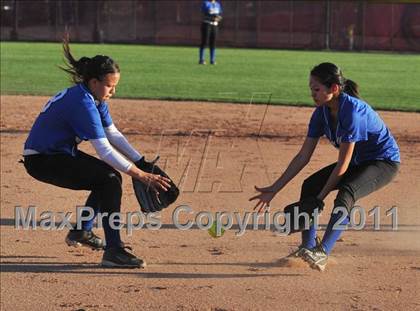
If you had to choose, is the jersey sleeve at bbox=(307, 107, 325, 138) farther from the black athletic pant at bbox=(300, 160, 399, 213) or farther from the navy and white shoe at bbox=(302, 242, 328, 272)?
the navy and white shoe at bbox=(302, 242, 328, 272)

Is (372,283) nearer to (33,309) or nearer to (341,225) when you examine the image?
(341,225)

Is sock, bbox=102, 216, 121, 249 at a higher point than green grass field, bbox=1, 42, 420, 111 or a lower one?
lower

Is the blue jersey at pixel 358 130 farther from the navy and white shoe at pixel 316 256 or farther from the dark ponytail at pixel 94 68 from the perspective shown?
the dark ponytail at pixel 94 68

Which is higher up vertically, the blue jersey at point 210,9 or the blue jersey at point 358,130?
the blue jersey at point 210,9

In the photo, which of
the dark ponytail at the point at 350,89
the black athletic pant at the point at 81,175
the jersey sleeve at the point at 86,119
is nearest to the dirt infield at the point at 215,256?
the black athletic pant at the point at 81,175

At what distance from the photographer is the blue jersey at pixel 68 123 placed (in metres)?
5.46

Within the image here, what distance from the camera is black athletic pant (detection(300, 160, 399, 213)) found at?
5.34 m

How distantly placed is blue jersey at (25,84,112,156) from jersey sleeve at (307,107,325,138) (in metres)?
1.39

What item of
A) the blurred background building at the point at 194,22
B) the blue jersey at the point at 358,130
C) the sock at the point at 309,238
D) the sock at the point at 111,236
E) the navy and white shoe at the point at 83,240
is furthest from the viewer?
the blurred background building at the point at 194,22

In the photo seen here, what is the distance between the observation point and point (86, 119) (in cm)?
546

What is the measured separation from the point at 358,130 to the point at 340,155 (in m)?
0.19

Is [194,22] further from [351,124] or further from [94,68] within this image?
[351,124]

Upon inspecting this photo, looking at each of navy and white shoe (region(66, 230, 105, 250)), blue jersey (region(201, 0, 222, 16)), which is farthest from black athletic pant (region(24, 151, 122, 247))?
blue jersey (region(201, 0, 222, 16))

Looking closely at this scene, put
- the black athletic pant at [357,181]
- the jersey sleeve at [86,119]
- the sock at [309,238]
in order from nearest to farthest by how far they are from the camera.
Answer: the black athletic pant at [357,181]
the jersey sleeve at [86,119]
the sock at [309,238]
